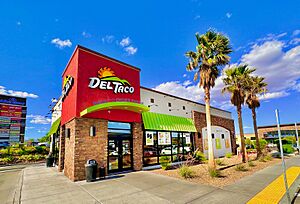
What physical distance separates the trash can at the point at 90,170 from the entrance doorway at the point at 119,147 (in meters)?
1.75

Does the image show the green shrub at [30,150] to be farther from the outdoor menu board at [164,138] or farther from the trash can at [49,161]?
the outdoor menu board at [164,138]

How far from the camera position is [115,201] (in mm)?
6008

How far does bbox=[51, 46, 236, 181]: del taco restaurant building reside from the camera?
988 cm

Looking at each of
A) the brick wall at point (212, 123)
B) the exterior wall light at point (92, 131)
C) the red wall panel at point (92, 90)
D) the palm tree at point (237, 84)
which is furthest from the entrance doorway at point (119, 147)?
the palm tree at point (237, 84)

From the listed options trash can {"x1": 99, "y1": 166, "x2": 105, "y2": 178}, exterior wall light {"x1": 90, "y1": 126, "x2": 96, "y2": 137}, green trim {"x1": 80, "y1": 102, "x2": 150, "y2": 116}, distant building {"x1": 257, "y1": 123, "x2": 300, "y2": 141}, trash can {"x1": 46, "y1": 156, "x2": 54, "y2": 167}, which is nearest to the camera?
green trim {"x1": 80, "y1": 102, "x2": 150, "y2": 116}

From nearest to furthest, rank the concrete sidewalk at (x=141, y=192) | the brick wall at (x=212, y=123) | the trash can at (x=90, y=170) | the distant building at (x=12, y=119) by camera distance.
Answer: the concrete sidewalk at (x=141, y=192)
the trash can at (x=90, y=170)
the brick wall at (x=212, y=123)
the distant building at (x=12, y=119)

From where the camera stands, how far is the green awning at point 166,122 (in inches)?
541

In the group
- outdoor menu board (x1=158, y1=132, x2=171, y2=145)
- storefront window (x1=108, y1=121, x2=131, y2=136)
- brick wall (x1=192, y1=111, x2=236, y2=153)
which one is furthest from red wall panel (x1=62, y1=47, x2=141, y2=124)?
brick wall (x1=192, y1=111, x2=236, y2=153)

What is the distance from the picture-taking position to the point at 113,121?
11.5m

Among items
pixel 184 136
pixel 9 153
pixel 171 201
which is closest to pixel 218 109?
pixel 184 136

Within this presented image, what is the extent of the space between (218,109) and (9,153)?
30.3 meters

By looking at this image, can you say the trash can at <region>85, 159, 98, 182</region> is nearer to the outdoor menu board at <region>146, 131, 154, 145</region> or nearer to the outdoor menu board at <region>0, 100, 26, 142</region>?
the outdoor menu board at <region>146, 131, 154, 145</region>

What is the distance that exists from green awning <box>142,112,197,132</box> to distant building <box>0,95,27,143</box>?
188ft

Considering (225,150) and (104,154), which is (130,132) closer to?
(104,154)
